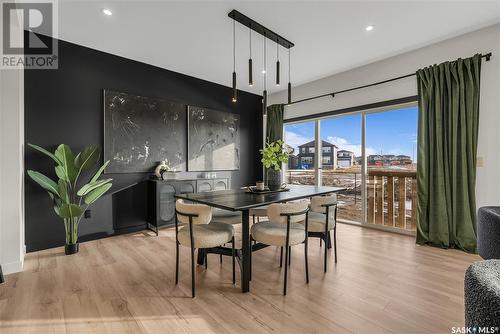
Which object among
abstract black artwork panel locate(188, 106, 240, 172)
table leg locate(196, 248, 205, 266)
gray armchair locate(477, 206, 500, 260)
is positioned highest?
abstract black artwork panel locate(188, 106, 240, 172)

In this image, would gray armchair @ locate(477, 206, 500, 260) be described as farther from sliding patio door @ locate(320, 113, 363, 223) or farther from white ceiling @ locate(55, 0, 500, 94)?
sliding patio door @ locate(320, 113, 363, 223)

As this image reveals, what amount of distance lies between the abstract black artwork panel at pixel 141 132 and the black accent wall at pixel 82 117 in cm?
11

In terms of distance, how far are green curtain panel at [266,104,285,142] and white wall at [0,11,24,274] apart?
12.7 feet

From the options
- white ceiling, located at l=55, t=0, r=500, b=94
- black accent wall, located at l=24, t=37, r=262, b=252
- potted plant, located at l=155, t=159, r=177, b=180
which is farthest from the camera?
potted plant, located at l=155, t=159, r=177, b=180

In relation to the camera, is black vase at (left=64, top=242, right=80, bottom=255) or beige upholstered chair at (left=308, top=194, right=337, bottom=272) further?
black vase at (left=64, top=242, right=80, bottom=255)

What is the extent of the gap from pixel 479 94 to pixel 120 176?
485 cm

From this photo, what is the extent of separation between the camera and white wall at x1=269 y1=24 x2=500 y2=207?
281 cm

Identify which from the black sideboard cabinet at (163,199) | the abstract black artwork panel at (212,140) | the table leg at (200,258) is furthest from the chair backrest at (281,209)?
the abstract black artwork panel at (212,140)

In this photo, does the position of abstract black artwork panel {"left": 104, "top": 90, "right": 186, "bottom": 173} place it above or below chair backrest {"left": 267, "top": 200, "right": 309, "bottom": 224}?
above

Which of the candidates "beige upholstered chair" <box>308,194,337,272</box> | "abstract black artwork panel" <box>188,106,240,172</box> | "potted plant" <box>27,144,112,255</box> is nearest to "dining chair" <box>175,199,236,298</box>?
"beige upholstered chair" <box>308,194,337,272</box>

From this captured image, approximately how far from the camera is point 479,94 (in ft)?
9.39

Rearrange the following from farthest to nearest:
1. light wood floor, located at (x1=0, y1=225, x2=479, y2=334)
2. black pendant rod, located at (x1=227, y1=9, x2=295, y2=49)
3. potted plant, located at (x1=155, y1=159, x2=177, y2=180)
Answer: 1. potted plant, located at (x1=155, y1=159, x2=177, y2=180)
2. black pendant rod, located at (x1=227, y1=9, x2=295, y2=49)
3. light wood floor, located at (x1=0, y1=225, x2=479, y2=334)

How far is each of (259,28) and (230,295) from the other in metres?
2.83

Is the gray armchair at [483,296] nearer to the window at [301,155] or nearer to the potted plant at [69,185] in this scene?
the potted plant at [69,185]
